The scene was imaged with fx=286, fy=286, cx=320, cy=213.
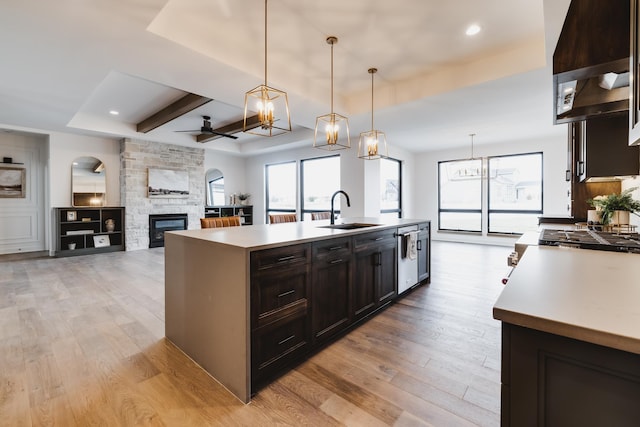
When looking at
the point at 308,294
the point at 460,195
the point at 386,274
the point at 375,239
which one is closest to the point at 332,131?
the point at 375,239

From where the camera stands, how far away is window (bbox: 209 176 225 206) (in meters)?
8.80

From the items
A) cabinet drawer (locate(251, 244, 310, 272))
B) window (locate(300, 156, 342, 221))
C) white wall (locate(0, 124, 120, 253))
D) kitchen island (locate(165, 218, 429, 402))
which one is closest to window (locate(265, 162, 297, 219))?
window (locate(300, 156, 342, 221))

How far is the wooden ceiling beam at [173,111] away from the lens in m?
4.68

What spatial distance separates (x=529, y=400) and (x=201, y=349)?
1.92m

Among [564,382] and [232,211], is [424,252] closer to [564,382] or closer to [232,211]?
[564,382]

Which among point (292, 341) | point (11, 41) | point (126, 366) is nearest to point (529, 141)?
point (292, 341)

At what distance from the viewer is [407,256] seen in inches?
132

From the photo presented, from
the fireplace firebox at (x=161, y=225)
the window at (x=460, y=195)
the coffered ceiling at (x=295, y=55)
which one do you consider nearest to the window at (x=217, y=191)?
the fireplace firebox at (x=161, y=225)

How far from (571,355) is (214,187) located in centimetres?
913

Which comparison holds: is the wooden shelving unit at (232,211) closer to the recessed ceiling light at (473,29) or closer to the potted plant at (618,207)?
the recessed ceiling light at (473,29)

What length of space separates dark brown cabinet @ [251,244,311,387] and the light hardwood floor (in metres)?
0.15

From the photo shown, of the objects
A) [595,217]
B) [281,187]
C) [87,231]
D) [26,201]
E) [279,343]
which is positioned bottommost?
[279,343]

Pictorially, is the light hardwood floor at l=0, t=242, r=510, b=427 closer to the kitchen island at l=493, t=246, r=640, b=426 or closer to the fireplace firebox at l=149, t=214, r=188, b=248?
the kitchen island at l=493, t=246, r=640, b=426

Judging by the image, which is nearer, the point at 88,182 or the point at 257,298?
the point at 257,298
